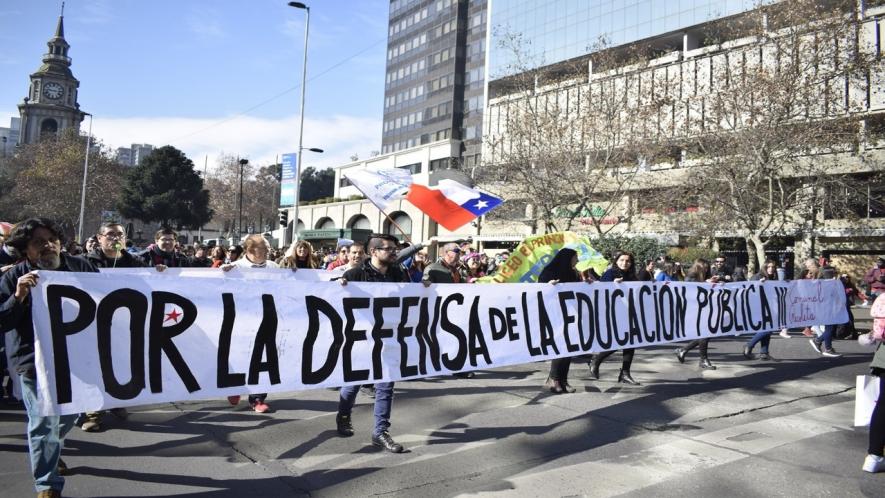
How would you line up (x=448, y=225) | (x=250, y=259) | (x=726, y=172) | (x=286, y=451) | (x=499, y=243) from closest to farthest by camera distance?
(x=286, y=451) → (x=250, y=259) → (x=448, y=225) → (x=726, y=172) → (x=499, y=243)

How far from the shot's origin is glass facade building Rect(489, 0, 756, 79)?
41.5 meters

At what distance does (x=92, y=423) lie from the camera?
17.1 feet

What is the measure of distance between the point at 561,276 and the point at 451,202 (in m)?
1.80

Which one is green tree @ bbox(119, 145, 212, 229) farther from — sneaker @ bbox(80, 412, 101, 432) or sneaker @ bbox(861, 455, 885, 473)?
sneaker @ bbox(861, 455, 885, 473)

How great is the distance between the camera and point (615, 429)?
554 cm

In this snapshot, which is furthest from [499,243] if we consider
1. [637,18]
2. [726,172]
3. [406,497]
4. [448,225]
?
[406,497]

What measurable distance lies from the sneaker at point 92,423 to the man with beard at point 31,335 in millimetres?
1569

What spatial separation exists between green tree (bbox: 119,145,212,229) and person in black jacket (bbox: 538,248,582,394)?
52846 millimetres

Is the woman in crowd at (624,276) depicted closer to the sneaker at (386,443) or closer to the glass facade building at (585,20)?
the sneaker at (386,443)

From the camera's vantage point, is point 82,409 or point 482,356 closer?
point 82,409

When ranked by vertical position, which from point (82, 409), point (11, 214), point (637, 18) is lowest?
point (82, 409)

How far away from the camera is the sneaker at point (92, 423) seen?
520 cm

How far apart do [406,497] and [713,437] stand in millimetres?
2908

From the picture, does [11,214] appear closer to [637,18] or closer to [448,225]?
[637,18]
